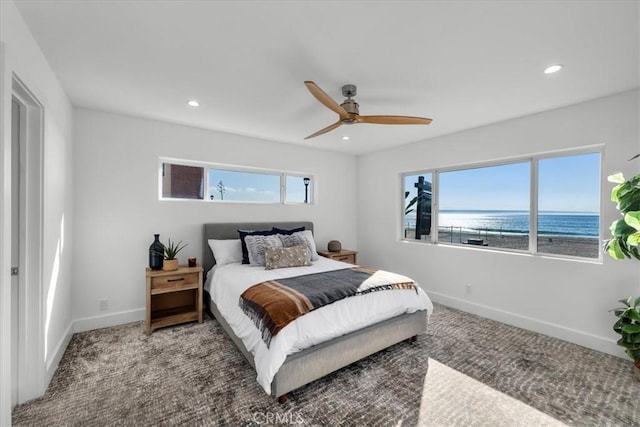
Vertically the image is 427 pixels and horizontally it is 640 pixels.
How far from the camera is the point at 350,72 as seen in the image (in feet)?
7.07

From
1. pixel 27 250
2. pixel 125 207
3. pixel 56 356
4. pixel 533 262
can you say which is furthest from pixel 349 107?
pixel 56 356

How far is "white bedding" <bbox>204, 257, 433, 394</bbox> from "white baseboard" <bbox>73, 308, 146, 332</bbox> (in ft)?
3.03

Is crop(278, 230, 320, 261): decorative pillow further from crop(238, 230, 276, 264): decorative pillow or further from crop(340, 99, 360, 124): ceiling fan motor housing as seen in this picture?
crop(340, 99, 360, 124): ceiling fan motor housing

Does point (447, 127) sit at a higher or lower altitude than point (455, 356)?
higher

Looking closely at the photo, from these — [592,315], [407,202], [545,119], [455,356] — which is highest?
[545,119]

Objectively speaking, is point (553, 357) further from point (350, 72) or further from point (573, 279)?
point (350, 72)

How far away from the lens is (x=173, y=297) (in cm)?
342

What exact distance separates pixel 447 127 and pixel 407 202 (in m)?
1.43

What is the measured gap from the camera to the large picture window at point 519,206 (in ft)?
9.46

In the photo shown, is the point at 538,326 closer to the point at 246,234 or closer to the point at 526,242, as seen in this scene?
the point at 526,242

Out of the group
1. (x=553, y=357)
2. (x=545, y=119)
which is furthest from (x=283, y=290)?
(x=545, y=119)

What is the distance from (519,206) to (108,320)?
5.04 metres

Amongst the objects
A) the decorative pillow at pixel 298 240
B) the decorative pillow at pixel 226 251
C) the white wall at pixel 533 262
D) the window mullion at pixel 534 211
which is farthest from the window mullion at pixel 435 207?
the decorative pillow at pixel 226 251

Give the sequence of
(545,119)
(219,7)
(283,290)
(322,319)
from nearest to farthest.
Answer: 1. (219,7)
2. (322,319)
3. (283,290)
4. (545,119)
